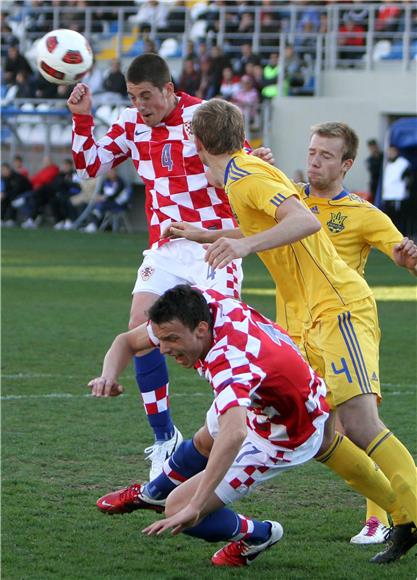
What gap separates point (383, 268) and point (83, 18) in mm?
14077

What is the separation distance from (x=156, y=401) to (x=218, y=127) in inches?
80.7

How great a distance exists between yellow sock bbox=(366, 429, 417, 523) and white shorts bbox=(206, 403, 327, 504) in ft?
1.17

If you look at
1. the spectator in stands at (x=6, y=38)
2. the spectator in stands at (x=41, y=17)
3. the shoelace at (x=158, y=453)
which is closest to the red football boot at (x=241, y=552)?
the shoelace at (x=158, y=453)

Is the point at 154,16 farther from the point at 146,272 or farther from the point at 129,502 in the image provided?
the point at 129,502

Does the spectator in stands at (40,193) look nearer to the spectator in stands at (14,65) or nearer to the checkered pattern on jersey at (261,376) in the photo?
the spectator in stands at (14,65)

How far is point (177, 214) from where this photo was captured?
6914 mm

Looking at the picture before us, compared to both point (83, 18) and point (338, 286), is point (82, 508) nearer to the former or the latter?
point (338, 286)

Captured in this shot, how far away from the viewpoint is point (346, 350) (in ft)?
17.1

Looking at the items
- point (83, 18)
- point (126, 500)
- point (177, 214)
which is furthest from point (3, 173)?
point (126, 500)

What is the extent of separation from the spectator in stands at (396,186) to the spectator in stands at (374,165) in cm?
81

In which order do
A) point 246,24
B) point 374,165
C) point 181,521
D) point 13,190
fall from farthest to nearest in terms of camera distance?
1. point 13,190
2. point 246,24
3. point 374,165
4. point 181,521

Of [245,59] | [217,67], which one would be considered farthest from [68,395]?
[245,59]

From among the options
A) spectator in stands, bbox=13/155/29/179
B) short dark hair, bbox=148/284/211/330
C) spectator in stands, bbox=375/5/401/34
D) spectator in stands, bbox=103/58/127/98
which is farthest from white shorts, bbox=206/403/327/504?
spectator in stands, bbox=13/155/29/179

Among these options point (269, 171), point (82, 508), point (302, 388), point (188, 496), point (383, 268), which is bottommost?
point (383, 268)
